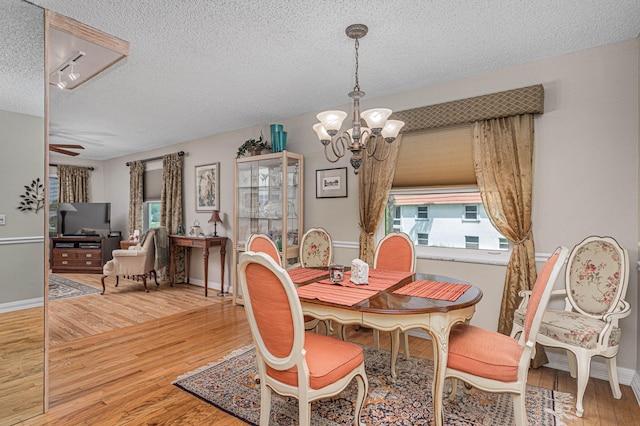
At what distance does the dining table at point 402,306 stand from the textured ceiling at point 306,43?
179cm

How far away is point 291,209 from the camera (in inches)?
173

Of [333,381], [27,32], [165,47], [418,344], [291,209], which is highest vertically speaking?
[165,47]

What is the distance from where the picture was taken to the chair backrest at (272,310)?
5.19 ft

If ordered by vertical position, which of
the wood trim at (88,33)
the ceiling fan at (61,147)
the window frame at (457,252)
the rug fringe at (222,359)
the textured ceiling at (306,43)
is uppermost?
the textured ceiling at (306,43)

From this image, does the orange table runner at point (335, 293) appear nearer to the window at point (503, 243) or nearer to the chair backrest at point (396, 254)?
the chair backrest at point (396, 254)

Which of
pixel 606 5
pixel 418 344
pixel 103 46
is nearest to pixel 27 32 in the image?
pixel 103 46

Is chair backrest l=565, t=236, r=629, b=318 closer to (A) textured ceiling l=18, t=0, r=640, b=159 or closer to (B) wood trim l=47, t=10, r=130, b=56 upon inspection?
(A) textured ceiling l=18, t=0, r=640, b=159

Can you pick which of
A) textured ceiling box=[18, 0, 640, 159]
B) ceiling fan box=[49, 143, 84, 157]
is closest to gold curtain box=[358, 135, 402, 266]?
textured ceiling box=[18, 0, 640, 159]

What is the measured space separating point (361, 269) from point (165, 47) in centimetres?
228

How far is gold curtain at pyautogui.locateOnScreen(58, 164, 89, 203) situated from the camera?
7379 millimetres

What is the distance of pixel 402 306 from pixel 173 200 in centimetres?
534

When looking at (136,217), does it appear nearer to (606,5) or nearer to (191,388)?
(191,388)

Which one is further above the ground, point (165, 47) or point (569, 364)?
point (165, 47)

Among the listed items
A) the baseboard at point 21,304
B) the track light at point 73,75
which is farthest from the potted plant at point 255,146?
the baseboard at point 21,304
